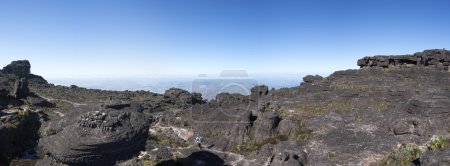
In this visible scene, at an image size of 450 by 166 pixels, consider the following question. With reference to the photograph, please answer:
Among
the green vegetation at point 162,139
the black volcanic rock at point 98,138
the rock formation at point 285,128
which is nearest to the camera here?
the black volcanic rock at point 98,138

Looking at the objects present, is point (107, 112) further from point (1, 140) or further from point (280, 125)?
point (280, 125)

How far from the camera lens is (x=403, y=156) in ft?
96.9

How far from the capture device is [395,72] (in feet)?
226

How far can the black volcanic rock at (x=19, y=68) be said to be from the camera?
5871 inches

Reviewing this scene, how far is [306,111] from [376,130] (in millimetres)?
11691

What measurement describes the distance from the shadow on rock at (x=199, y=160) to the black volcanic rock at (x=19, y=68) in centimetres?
13951

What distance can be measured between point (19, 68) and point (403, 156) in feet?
521

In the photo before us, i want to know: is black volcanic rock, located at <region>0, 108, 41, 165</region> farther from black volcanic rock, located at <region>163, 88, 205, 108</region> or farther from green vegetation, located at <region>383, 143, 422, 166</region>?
black volcanic rock, located at <region>163, 88, 205, 108</region>

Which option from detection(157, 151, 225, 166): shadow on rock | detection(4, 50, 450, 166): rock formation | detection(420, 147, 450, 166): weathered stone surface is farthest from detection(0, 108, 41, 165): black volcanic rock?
detection(420, 147, 450, 166): weathered stone surface

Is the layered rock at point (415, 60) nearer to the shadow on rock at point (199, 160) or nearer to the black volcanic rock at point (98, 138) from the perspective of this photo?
the shadow on rock at point (199, 160)

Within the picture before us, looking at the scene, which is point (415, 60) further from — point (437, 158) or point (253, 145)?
point (437, 158)

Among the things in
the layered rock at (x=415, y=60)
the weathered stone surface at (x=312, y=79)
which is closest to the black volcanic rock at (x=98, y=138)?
the weathered stone surface at (x=312, y=79)

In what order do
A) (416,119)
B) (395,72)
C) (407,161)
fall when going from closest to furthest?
(407,161) < (416,119) < (395,72)

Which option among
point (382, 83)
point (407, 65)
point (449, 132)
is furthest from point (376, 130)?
point (407, 65)
